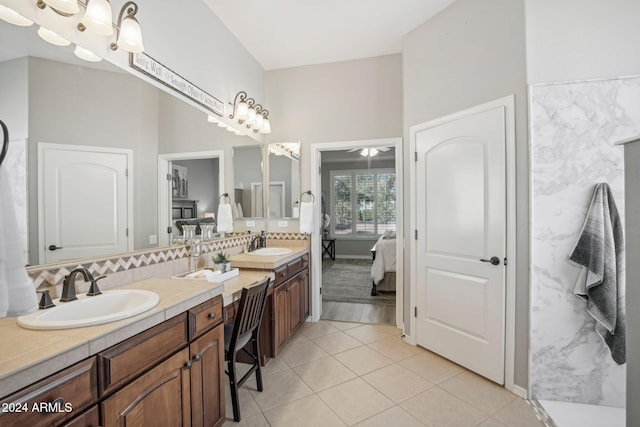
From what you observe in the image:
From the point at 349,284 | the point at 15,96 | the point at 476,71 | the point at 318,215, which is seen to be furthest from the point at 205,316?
the point at 349,284

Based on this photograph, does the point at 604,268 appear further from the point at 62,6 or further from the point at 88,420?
the point at 62,6

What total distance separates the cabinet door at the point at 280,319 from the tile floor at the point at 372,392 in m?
0.13

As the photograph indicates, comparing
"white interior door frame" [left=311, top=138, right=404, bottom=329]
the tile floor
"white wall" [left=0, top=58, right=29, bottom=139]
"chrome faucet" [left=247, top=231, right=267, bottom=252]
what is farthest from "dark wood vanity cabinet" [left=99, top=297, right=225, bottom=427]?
"white interior door frame" [left=311, top=138, right=404, bottom=329]

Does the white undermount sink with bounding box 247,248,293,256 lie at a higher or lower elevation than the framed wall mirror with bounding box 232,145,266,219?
lower

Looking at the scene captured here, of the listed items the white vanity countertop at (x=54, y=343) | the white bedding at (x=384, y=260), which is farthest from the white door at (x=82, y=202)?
the white bedding at (x=384, y=260)

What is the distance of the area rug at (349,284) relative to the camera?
4.31 m

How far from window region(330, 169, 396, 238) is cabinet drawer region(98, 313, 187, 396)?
6.49 m

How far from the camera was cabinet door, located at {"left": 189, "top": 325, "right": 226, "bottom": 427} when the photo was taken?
140cm

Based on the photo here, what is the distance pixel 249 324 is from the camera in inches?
74.5

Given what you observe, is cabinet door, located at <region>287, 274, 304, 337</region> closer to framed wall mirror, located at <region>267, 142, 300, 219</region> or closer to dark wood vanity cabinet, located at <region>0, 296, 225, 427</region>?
framed wall mirror, located at <region>267, 142, 300, 219</region>

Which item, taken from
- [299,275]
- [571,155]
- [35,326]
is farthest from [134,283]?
[571,155]

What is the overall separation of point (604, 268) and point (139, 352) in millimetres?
2504

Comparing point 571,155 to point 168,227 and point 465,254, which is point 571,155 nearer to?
point 465,254

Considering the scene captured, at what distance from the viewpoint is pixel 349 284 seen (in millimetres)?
5133
